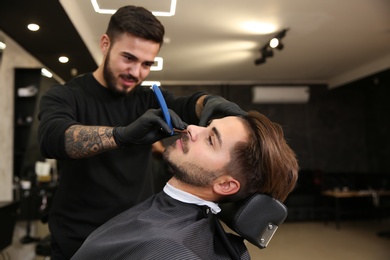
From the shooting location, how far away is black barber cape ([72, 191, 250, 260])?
2.80 ft

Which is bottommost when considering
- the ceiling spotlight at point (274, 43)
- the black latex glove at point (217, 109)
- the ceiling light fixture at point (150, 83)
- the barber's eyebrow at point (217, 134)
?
the barber's eyebrow at point (217, 134)

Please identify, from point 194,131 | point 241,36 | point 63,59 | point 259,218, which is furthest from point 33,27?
point 259,218

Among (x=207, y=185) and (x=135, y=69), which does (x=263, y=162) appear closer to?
(x=207, y=185)

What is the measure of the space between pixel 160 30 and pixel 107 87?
361 millimetres

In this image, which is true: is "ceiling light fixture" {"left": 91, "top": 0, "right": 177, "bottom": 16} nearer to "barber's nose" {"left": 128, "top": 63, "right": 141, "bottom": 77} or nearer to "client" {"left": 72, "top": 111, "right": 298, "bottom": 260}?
"barber's nose" {"left": 128, "top": 63, "right": 141, "bottom": 77}

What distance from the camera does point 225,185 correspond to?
3.68 feet

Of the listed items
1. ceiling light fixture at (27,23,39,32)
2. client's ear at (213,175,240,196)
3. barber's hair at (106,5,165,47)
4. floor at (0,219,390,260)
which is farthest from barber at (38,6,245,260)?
ceiling light fixture at (27,23,39,32)

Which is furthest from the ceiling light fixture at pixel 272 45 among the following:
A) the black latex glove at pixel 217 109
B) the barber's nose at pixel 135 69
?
the barber's nose at pixel 135 69

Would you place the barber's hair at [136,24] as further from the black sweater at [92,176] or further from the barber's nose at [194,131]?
the barber's nose at [194,131]

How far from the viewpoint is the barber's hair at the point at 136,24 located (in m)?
1.06

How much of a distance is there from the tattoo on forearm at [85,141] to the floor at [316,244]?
2.04 ft

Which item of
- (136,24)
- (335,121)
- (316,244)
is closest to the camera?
(136,24)

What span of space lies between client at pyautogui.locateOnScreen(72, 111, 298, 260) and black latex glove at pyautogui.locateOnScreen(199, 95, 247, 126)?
3cm

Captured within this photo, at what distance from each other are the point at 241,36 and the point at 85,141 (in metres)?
1.06
